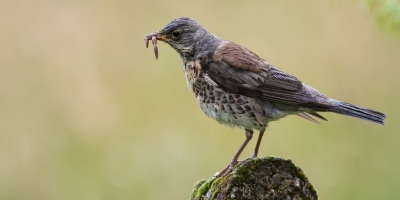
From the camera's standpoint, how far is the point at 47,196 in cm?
985

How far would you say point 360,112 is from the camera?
5.87 meters

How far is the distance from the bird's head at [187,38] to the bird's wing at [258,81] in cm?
33

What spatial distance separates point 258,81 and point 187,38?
39.0 inches

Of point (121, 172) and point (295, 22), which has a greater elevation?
point (295, 22)

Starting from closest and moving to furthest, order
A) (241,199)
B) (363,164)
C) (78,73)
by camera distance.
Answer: (241,199)
(363,164)
(78,73)

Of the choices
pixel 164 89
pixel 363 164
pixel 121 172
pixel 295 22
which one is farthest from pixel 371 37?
pixel 121 172

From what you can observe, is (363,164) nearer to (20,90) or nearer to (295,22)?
(295,22)

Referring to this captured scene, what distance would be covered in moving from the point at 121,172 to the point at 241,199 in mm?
5407

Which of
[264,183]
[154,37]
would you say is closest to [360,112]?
[264,183]

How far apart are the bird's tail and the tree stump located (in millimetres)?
1392

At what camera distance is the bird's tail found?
227 inches

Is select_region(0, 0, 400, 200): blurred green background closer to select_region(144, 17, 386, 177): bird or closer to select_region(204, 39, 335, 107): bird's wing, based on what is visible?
select_region(144, 17, 386, 177): bird

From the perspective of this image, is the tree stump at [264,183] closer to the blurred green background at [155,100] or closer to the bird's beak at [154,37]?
the bird's beak at [154,37]

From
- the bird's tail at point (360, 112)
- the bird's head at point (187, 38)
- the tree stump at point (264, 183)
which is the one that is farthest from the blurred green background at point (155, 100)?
the tree stump at point (264, 183)
